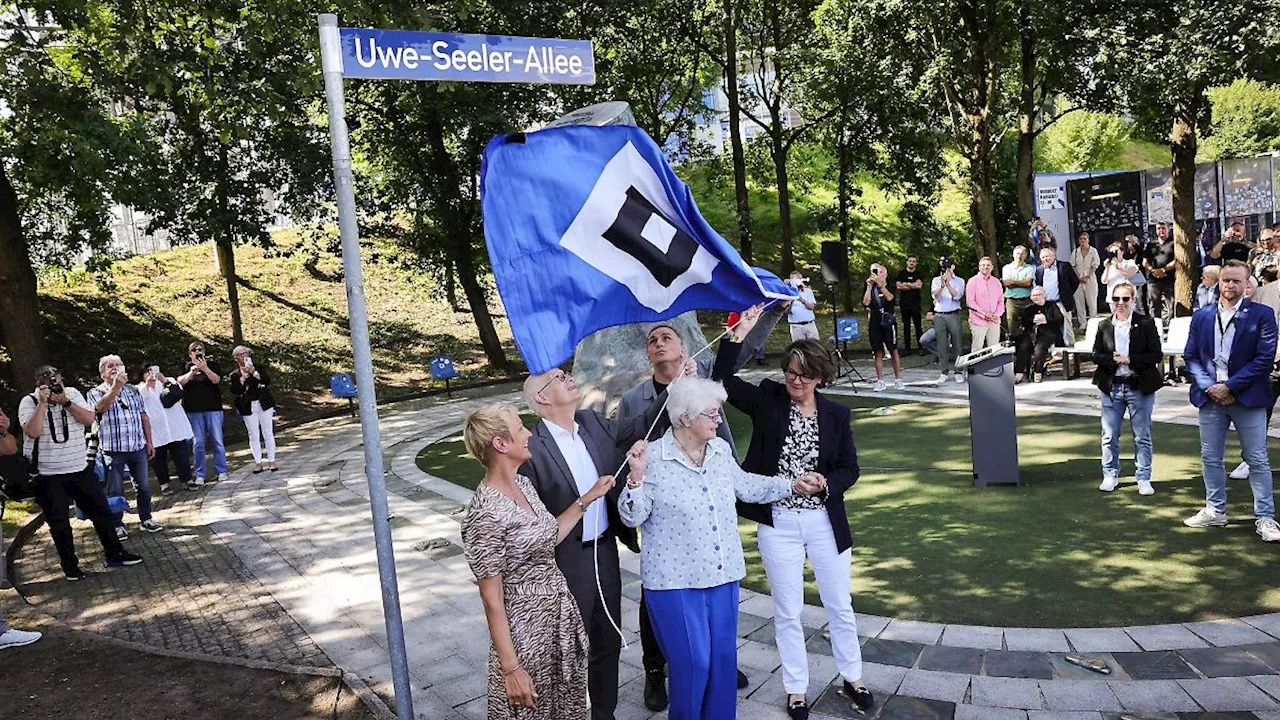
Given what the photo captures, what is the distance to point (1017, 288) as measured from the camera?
1495 centimetres

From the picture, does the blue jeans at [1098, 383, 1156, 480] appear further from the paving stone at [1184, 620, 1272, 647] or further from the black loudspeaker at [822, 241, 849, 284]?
the black loudspeaker at [822, 241, 849, 284]

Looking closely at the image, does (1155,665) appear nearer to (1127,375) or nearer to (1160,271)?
(1127,375)

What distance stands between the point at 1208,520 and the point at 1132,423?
1.16 metres

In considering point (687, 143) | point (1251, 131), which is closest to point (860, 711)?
point (687, 143)

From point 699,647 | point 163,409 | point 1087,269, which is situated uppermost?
point 1087,269

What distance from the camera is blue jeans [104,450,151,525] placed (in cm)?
1040

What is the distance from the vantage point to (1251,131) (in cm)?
4238

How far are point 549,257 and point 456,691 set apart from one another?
2777 millimetres

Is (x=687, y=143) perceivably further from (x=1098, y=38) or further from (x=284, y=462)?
(x=284, y=462)

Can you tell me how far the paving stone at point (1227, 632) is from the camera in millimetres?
5277

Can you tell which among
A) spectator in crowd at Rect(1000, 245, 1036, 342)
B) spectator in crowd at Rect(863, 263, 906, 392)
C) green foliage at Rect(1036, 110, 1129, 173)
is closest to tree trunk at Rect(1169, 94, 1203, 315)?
spectator in crowd at Rect(1000, 245, 1036, 342)

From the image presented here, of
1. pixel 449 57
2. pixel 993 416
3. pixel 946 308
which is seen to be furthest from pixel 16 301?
pixel 946 308

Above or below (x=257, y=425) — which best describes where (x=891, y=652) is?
below

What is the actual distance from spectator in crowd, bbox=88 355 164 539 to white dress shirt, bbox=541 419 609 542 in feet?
25.6
